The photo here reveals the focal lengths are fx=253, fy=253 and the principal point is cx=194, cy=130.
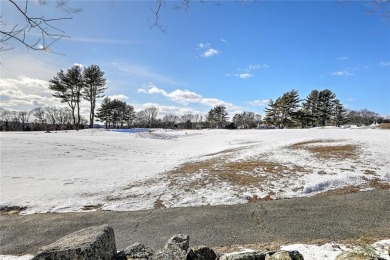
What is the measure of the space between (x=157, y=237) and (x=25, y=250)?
298cm

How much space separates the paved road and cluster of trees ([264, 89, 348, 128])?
51555 millimetres

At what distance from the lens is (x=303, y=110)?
188 feet

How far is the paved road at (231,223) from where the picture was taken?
558 cm

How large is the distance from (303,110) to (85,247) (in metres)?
60.2

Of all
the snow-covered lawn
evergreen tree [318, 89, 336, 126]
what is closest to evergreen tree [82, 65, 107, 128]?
the snow-covered lawn

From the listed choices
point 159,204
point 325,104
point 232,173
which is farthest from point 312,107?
point 159,204

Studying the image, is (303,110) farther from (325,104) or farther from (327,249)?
(327,249)

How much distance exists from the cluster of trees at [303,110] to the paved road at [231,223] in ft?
169

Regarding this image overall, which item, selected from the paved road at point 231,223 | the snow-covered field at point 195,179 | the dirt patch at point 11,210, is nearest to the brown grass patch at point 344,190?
the snow-covered field at point 195,179

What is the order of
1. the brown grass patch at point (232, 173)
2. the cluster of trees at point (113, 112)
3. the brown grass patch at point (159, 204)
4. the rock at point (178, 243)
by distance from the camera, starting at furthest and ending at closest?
the cluster of trees at point (113, 112), the brown grass patch at point (232, 173), the brown grass patch at point (159, 204), the rock at point (178, 243)

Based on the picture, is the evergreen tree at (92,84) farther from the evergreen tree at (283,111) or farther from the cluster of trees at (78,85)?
the evergreen tree at (283,111)

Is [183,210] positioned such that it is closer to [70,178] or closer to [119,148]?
[70,178]

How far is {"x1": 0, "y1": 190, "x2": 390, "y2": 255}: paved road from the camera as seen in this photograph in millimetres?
5582

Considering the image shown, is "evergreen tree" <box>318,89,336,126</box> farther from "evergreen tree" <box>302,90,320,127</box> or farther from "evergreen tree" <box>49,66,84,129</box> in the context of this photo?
"evergreen tree" <box>49,66,84,129</box>
